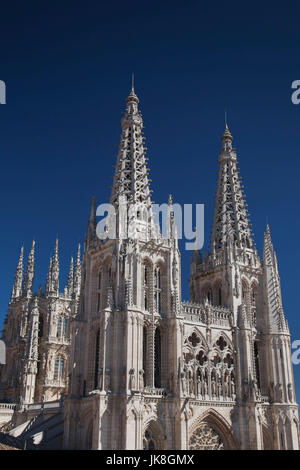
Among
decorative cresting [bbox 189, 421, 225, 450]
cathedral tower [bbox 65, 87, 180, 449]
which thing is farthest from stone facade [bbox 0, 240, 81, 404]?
decorative cresting [bbox 189, 421, 225, 450]

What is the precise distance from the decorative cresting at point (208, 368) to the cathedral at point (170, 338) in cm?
10

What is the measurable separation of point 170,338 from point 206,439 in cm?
971

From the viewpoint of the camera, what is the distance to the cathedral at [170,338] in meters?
44.4

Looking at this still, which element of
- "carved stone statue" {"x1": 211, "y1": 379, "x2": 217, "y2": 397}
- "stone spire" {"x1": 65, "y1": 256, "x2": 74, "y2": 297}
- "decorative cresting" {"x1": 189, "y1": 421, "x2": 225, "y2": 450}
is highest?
"stone spire" {"x1": 65, "y1": 256, "x2": 74, "y2": 297}

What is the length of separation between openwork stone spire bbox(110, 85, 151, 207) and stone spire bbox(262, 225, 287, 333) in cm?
1559

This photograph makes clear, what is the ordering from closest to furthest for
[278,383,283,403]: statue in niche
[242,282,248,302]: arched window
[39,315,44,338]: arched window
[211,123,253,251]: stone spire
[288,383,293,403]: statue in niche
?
1. [278,383,283,403]: statue in niche
2. [288,383,293,403]: statue in niche
3. [242,282,248,302]: arched window
4. [211,123,253,251]: stone spire
5. [39,315,44,338]: arched window

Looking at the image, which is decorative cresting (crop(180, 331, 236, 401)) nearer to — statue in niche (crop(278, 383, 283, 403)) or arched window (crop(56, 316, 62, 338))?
statue in niche (crop(278, 383, 283, 403))

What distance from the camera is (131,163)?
183 ft

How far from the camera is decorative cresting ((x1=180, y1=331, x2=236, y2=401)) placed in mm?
49125

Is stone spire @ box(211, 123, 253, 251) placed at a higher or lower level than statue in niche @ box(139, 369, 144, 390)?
higher

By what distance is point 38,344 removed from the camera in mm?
71875

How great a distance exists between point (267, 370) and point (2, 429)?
30.6m

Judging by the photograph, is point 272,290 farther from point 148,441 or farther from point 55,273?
point 55,273
